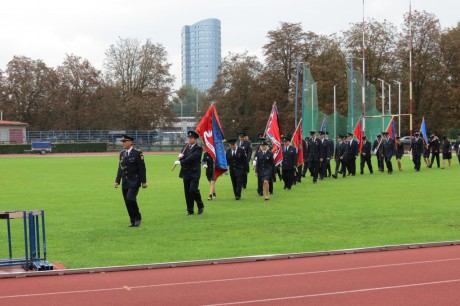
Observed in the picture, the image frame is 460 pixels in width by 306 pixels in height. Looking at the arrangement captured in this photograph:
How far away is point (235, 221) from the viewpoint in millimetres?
13031

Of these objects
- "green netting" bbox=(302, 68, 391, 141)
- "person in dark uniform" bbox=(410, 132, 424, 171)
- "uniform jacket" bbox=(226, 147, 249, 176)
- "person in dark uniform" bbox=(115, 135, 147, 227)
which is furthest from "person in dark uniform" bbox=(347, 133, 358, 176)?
"person in dark uniform" bbox=(115, 135, 147, 227)

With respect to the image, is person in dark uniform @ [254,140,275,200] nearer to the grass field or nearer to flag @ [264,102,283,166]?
the grass field

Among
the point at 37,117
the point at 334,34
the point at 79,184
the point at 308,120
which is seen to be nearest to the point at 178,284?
the point at 79,184

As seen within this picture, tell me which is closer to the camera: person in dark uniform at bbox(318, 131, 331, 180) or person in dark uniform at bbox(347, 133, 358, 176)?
person in dark uniform at bbox(318, 131, 331, 180)

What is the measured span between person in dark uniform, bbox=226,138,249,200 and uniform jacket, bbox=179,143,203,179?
362 cm

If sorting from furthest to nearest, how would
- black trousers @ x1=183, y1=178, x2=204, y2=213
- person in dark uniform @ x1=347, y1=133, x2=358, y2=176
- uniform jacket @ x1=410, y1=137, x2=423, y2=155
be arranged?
uniform jacket @ x1=410, y1=137, x2=423, y2=155
person in dark uniform @ x1=347, y1=133, x2=358, y2=176
black trousers @ x1=183, y1=178, x2=204, y2=213

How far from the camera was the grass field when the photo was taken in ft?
32.8

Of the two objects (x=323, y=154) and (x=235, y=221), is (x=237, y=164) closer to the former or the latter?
(x=235, y=221)

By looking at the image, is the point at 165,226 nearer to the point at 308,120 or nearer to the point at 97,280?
the point at 97,280

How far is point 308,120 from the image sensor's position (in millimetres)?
33188

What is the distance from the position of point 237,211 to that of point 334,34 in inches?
2032

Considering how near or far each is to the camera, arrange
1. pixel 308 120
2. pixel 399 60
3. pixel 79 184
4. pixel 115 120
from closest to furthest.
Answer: pixel 79 184
pixel 308 120
pixel 399 60
pixel 115 120

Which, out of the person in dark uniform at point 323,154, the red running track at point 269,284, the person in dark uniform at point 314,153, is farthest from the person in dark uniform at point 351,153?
the red running track at point 269,284

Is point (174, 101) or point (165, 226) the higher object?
point (174, 101)
